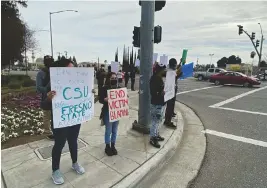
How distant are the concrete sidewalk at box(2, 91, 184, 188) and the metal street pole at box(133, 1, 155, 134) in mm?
471

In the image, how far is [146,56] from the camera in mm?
5465

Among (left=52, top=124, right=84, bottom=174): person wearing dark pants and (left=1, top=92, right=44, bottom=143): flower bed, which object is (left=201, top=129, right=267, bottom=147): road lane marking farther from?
(left=1, top=92, right=44, bottom=143): flower bed

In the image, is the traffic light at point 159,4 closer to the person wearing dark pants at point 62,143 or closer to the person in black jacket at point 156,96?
the person in black jacket at point 156,96

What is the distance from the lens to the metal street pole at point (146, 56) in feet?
17.7

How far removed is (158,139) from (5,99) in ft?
25.1

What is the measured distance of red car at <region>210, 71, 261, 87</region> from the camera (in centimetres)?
2005

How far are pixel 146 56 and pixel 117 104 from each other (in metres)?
1.71

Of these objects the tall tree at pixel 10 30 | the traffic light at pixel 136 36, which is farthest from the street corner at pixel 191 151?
the tall tree at pixel 10 30

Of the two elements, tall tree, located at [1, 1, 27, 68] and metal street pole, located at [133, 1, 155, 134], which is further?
tall tree, located at [1, 1, 27, 68]

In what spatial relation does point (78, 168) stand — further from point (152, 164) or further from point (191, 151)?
point (191, 151)

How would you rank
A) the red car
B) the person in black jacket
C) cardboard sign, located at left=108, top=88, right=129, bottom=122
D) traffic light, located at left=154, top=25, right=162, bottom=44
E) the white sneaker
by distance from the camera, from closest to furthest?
the white sneaker < cardboard sign, located at left=108, top=88, right=129, bottom=122 < the person in black jacket < traffic light, located at left=154, top=25, right=162, bottom=44 < the red car

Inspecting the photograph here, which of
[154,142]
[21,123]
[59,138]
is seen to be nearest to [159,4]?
[154,142]

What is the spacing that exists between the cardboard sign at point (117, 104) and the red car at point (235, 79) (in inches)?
730

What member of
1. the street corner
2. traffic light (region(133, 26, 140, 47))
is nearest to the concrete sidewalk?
the street corner
